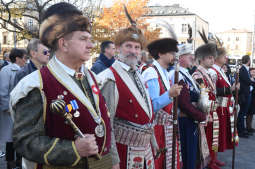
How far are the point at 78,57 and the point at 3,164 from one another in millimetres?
4060

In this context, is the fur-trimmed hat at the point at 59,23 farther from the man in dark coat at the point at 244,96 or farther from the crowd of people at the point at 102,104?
the man in dark coat at the point at 244,96

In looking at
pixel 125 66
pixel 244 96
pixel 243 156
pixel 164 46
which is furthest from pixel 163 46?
pixel 244 96

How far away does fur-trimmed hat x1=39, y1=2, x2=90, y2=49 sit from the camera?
180 centimetres

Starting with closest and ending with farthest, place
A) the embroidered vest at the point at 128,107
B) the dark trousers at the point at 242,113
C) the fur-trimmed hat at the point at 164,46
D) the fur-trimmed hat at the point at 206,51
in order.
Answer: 1. the embroidered vest at the point at 128,107
2. the fur-trimmed hat at the point at 164,46
3. the fur-trimmed hat at the point at 206,51
4. the dark trousers at the point at 242,113

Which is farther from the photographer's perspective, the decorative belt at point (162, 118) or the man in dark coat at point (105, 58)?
the man in dark coat at point (105, 58)

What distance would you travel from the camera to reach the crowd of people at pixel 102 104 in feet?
5.32

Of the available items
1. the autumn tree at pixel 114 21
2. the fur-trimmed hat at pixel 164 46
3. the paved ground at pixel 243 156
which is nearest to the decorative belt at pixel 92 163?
the fur-trimmed hat at pixel 164 46

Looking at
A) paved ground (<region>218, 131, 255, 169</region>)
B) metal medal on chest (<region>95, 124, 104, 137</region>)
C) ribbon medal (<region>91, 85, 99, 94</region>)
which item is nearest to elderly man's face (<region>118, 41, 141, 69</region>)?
ribbon medal (<region>91, 85, 99, 94</region>)

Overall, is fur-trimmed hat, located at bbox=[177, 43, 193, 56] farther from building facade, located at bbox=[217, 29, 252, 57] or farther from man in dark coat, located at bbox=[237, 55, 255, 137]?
building facade, located at bbox=[217, 29, 252, 57]

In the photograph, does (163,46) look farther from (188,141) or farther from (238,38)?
(238,38)

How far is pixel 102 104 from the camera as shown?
195 centimetres

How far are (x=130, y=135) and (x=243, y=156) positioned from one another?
4.26 metres

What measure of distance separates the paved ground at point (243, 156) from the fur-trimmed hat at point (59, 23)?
12.7 ft

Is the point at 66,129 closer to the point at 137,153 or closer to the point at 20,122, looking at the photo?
the point at 20,122
